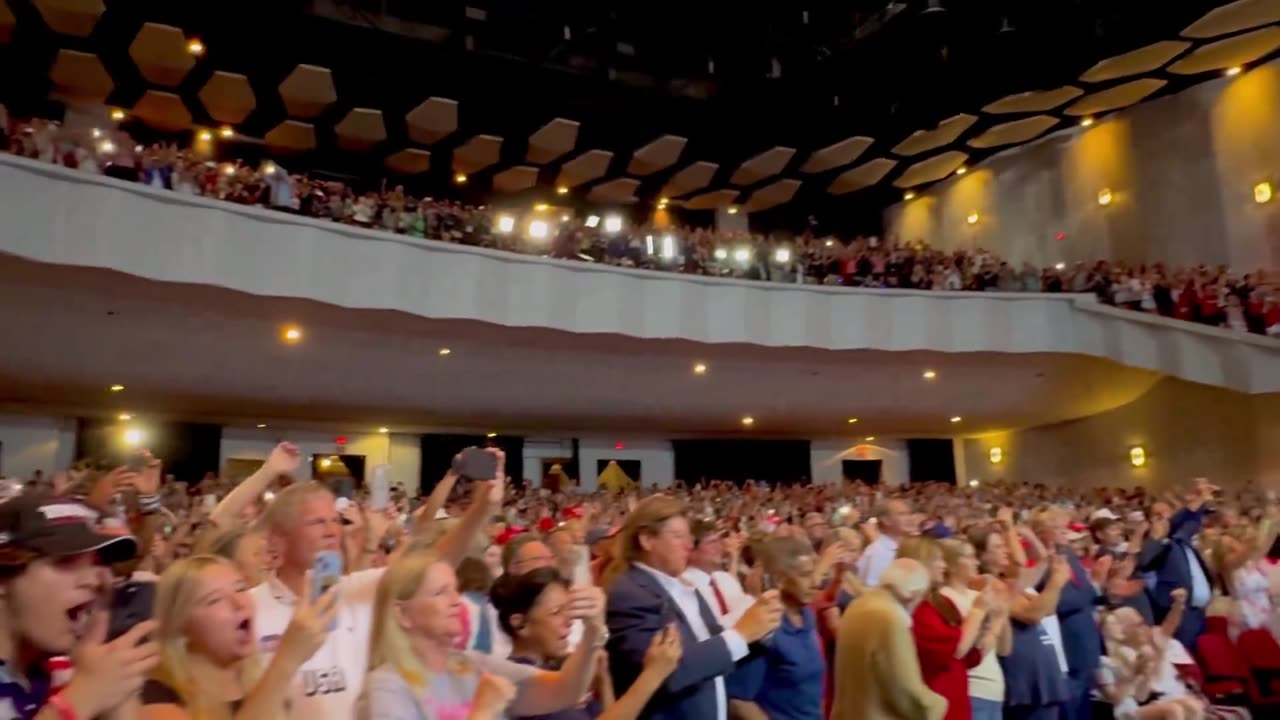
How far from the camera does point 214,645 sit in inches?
78.4

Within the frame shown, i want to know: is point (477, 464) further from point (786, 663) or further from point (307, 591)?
point (786, 663)

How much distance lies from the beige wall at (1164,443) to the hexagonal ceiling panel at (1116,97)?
5.40 metres

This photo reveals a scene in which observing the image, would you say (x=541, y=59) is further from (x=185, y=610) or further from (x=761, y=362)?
(x=185, y=610)

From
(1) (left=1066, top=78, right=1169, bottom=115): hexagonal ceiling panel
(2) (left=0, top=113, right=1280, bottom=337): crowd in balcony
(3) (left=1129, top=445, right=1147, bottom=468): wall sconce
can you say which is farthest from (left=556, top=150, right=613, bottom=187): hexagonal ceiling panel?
(3) (left=1129, top=445, right=1147, bottom=468): wall sconce

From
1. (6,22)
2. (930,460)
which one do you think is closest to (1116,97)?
(930,460)

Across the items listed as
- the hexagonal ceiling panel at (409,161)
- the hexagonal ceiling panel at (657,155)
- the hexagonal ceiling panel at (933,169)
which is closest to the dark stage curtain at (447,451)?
the hexagonal ceiling panel at (409,161)

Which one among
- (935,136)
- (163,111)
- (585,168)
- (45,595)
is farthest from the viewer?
(585,168)

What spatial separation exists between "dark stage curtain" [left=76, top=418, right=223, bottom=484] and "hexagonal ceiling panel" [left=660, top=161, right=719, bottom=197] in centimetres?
1051

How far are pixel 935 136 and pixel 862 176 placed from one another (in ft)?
7.55

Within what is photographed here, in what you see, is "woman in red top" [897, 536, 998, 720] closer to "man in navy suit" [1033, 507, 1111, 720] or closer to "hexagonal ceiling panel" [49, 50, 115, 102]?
"man in navy suit" [1033, 507, 1111, 720]

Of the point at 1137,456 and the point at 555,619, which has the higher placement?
the point at 1137,456

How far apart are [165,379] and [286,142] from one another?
6488 mm

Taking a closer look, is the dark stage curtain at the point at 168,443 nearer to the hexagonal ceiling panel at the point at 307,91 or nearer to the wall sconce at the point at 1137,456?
the hexagonal ceiling panel at the point at 307,91

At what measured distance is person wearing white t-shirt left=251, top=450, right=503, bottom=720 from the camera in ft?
7.79
